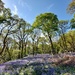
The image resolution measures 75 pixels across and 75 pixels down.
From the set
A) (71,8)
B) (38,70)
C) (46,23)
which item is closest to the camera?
(38,70)

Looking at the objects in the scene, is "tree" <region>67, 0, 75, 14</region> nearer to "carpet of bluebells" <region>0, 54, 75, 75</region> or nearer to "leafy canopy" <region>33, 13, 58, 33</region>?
"carpet of bluebells" <region>0, 54, 75, 75</region>

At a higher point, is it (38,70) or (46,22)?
(46,22)

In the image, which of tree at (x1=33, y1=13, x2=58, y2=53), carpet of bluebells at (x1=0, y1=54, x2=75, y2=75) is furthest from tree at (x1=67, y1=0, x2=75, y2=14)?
tree at (x1=33, y1=13, x2=58, y2=53)

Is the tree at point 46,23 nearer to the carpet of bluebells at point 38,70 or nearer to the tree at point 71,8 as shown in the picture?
the tree at point 71,8

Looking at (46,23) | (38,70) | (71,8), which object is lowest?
(38,70)

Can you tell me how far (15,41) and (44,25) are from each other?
17.6 metres

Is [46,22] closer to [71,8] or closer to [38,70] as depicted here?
[71,8]

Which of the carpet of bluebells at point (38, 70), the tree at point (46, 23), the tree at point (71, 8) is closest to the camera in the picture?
the carpet of bluebells at point (38, 70)

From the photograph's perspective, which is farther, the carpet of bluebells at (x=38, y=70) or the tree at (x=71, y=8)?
the tree at (x=71, y=8)

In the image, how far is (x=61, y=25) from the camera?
2344 inches

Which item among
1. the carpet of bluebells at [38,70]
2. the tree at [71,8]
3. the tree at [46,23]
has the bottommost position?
the carpet of bluebells at [38,70]

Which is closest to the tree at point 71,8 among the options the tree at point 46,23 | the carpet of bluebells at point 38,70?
the carpet of bluebells at point 38,70

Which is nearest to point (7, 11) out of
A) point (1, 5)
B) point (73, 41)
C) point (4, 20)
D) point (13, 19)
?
point (4, 20)

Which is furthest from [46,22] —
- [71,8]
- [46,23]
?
[71,8]
